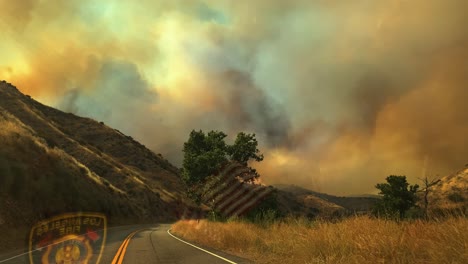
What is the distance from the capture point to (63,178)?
41.4m

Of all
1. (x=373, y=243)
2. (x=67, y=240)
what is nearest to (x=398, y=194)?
(x=67, y=240)

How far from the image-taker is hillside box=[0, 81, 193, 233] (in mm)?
30000

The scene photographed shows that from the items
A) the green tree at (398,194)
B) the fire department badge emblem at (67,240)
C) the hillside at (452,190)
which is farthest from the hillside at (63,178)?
the hillside at (452,190)

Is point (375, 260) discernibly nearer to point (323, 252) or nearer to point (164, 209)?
point (323, 252)

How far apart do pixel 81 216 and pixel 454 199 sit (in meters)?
99.4

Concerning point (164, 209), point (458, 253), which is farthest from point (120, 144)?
point (458, 253)

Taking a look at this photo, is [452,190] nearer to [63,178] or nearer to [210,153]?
[210,153]

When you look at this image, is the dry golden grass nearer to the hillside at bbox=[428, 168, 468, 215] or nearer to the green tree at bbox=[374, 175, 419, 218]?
the green tree at bbox=[374, 175, 419, 218]

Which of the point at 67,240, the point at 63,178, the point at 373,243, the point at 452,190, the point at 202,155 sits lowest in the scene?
the point at 67,240

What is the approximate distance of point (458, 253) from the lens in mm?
7836

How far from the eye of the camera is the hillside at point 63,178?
98.4 ft

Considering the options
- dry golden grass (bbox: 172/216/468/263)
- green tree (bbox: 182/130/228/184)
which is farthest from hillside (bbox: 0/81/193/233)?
dry golden grass (bbox: 172/216/468/263)

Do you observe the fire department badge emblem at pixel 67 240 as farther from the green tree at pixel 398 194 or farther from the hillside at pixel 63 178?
the green tree at pixel 398 194

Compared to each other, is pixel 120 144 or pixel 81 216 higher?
pixel 120 144
